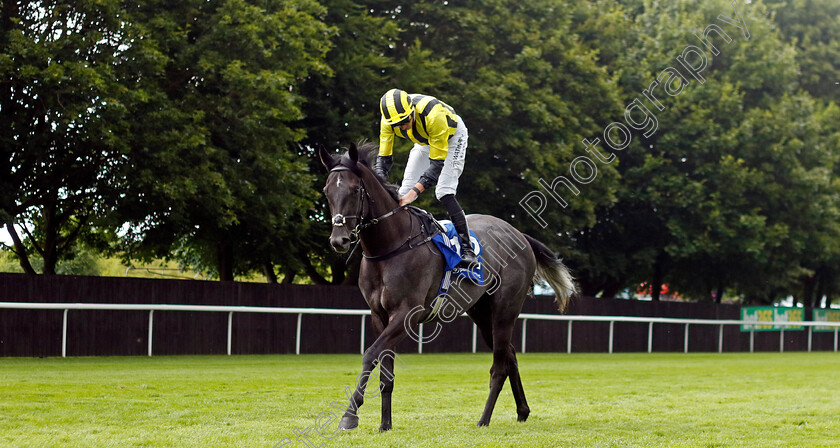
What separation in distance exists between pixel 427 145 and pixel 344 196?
1241 millimetres

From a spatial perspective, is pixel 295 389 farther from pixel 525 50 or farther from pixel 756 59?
pixel 756 59

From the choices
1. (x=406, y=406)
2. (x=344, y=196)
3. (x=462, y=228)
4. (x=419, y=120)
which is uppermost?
(x=419, y=120)

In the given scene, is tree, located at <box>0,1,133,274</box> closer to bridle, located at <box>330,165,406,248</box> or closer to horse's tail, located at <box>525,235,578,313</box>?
horse's tail, located at <box>525,235,578,313</box>

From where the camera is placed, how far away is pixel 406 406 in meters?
8.84

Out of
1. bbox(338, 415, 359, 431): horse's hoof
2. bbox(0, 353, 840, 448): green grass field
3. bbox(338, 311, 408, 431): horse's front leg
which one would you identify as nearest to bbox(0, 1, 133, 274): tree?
bbox(0, 353, 840, 448): green grass field

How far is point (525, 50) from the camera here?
23.9 m

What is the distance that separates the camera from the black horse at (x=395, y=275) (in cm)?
→ 650

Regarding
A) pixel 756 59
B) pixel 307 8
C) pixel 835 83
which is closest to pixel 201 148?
pixel 307 8

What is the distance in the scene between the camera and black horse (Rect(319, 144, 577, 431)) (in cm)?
650

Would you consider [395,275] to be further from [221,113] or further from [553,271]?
[221,113]

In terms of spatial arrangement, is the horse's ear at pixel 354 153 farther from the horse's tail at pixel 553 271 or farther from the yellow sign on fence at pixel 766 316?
the yellow sign on fence at pixel 766 316

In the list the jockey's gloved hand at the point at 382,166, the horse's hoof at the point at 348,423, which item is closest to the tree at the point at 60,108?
the jockey's gloved hand at the point at 382,166

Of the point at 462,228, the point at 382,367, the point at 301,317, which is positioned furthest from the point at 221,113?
the point at 382,367

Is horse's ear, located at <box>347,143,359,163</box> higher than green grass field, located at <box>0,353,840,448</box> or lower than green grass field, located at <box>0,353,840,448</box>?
higher
